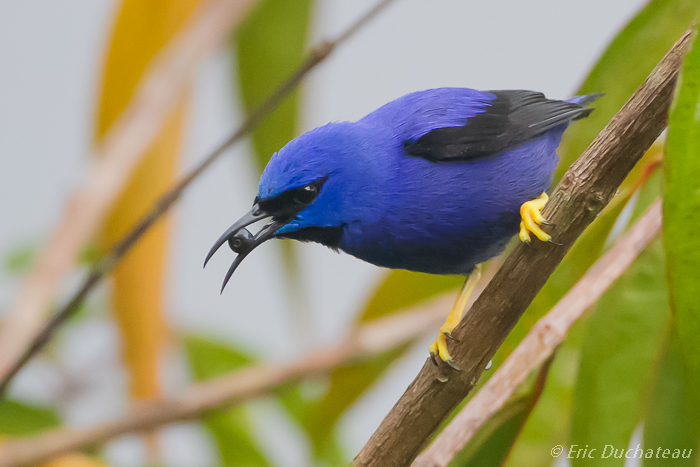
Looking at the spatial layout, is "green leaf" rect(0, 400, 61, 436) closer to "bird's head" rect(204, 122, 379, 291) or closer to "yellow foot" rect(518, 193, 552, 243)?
"bird's head" rect(204, 122, 379, 291)

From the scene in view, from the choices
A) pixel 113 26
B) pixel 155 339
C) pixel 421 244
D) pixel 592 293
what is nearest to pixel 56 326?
pixel 421 244

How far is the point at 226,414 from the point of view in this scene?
3.69m

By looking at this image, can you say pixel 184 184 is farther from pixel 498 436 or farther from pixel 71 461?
pixel 71 461

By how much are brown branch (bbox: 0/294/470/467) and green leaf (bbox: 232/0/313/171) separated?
Result: 0.97 metres

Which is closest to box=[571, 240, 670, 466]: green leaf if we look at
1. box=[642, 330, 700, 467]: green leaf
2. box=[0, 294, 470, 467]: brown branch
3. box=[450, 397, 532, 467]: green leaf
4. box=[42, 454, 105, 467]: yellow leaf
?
box=[642, 330, 700, 467]: green leaf

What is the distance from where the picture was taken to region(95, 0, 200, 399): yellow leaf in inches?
122

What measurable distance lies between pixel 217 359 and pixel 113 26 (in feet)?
6.56

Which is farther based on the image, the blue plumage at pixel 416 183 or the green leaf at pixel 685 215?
the blue plumage at pixel 416 183

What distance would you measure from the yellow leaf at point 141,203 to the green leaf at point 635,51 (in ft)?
6.56

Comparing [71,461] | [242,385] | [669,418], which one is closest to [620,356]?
[669,418]

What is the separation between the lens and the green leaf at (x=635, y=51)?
1.79m

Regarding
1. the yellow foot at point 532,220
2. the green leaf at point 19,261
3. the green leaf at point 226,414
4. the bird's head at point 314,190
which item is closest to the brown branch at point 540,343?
the yellow foot at point 532,220

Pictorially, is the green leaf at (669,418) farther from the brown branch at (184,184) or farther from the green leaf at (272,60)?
the green leaf at (272,60)

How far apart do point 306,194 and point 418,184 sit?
1.11ft
